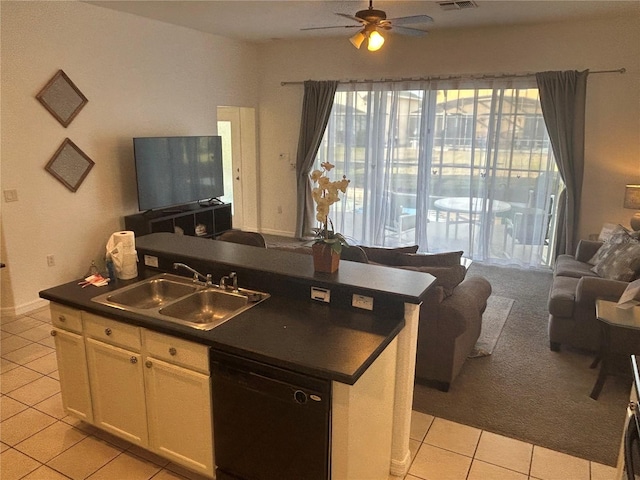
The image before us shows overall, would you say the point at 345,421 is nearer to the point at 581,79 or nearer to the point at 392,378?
the point at 392,378

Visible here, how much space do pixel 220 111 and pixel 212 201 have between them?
1.94 metres

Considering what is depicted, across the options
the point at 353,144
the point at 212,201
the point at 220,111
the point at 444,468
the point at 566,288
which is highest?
the point at 220,111

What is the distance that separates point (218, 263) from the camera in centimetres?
270

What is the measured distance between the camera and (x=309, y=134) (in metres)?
7.09

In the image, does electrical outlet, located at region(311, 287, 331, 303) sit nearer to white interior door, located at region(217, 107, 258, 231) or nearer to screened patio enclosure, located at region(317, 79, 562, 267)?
screened patio enclosure, located at region(317, 79, 562, 267)

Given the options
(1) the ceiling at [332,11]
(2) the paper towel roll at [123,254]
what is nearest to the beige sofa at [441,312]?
(2) the paper towel roll at [123,254]

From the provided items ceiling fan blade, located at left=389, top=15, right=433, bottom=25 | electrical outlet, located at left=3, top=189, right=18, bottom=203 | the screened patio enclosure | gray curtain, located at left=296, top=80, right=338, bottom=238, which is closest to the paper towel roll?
electrical outlet, located at left=3, top=189, right=18, bottom=203

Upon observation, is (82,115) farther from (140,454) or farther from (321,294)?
(321,294)

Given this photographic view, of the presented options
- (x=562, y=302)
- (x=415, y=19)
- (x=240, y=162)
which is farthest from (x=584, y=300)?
(x=240, y=162)

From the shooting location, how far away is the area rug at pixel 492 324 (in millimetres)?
3859

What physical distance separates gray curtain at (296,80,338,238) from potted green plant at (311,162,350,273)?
14.3ft

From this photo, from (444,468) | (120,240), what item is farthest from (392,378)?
(120,240)

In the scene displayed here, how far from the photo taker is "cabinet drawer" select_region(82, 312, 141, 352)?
7.64 feet

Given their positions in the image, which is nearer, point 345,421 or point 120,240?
point 345,421
